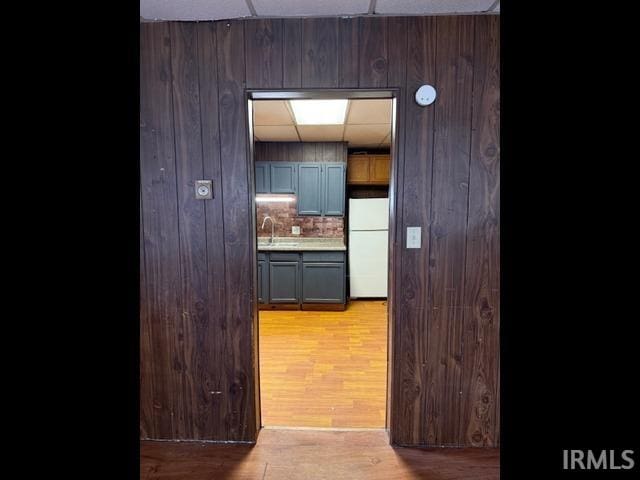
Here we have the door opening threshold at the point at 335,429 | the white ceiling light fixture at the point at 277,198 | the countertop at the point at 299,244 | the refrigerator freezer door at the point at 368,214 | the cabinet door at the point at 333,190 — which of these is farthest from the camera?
the white ceiling light fixture at the point at 277,198

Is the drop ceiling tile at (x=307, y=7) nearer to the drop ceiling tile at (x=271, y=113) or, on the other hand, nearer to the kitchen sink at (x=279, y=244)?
the drop ceiling tile at (x=271, y=113)

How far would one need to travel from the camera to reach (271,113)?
10.7 feet

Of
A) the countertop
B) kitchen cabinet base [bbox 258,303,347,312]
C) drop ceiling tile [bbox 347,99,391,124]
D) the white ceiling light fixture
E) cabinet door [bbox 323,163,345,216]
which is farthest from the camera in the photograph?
the white ceiling light fixture

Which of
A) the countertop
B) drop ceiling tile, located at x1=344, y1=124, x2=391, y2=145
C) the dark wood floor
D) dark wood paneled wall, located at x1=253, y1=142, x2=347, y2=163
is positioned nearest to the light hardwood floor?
the dark wood floor

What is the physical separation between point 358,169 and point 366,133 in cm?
73

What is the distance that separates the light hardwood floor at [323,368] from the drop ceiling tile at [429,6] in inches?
92.5

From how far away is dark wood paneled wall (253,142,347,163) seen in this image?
4484 millimetres

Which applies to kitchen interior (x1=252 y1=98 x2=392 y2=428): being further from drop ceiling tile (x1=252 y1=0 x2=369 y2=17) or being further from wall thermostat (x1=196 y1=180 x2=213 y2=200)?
wall thermostat (x1=196 y1=180 x2=213 y2=200)

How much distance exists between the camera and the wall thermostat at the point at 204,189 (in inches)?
67.3

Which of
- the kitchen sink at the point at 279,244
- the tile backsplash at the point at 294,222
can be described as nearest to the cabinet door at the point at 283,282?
the kitchen sink at the point at 279,244

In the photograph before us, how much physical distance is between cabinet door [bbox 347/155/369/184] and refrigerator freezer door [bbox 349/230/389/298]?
0.79m

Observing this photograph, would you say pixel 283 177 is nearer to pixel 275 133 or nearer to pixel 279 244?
pixel 275 133
